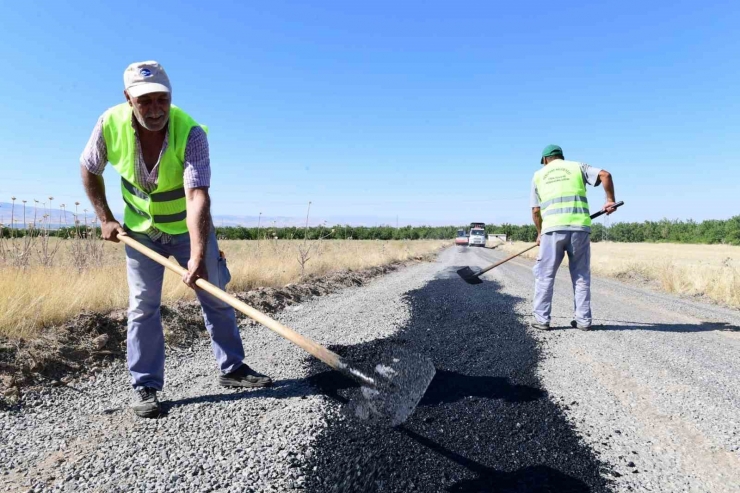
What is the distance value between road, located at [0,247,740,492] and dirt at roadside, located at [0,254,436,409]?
21 centimetres

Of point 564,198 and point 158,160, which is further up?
point 564,198

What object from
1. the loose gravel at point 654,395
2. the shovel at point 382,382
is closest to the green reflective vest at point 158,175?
the shovel at point 382,382

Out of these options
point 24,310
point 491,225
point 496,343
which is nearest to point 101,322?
point 24,310

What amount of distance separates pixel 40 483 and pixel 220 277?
1.40 meters

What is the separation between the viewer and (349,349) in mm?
3883

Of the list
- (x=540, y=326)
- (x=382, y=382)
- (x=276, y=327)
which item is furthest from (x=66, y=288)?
(x=540, y=326)

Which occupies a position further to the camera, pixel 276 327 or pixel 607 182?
pixel 607 182

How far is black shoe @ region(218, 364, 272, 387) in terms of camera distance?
296 centimetres

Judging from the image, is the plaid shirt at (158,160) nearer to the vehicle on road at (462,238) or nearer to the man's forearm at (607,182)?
the man's forearm at (607,182)

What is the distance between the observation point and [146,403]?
8.37ft

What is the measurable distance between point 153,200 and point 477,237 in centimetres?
4481

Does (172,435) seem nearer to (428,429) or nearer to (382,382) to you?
(382,382)

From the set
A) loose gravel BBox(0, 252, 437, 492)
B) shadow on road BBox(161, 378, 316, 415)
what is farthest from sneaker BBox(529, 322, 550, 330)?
shadow on road BBox(161, 378, 316, 415)

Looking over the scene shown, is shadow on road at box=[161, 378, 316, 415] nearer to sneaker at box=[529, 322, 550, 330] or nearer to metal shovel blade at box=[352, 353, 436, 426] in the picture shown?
metal shovel blade at box=[352, 353, 436, 426]
